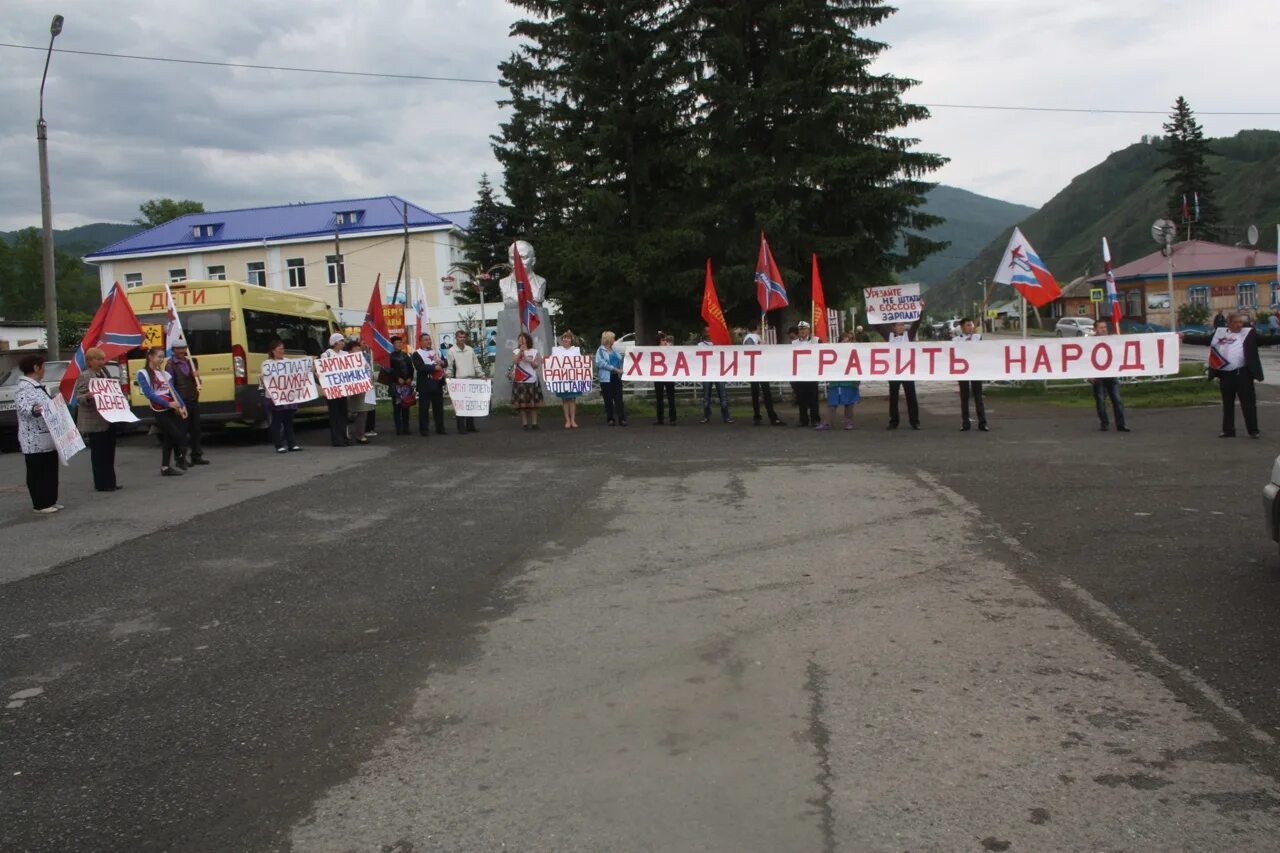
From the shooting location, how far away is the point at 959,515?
29.8ft

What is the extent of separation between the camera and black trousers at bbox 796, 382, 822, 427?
1798cm

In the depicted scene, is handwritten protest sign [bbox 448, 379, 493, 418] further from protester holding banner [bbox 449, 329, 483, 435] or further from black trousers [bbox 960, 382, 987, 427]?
black trousers [bbox 960, 382, 987, 427]

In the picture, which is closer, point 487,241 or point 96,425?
point 96,425

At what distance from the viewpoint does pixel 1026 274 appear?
727 inches

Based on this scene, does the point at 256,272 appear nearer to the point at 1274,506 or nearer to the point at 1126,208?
the point at 1274,506

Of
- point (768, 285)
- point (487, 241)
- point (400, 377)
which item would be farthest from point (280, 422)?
point (487, 241)

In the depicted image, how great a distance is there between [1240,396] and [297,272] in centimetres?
5632

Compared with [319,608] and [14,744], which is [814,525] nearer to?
[319,608]

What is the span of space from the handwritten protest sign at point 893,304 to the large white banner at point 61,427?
18.4 metres

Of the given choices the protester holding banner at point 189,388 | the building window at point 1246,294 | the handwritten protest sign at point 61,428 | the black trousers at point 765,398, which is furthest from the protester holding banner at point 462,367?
the building window at point 1246,294

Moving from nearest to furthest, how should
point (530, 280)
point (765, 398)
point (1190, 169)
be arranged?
point (765, 398) < point (530, 280) < point (1190, 169)

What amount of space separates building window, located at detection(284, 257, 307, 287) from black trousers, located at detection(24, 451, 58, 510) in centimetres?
5325

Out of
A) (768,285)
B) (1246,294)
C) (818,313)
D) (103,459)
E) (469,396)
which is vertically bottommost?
(103,459)

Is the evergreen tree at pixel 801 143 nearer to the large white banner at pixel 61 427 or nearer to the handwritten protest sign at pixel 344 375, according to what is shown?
the handwritten protest sign at pixel 344 375
